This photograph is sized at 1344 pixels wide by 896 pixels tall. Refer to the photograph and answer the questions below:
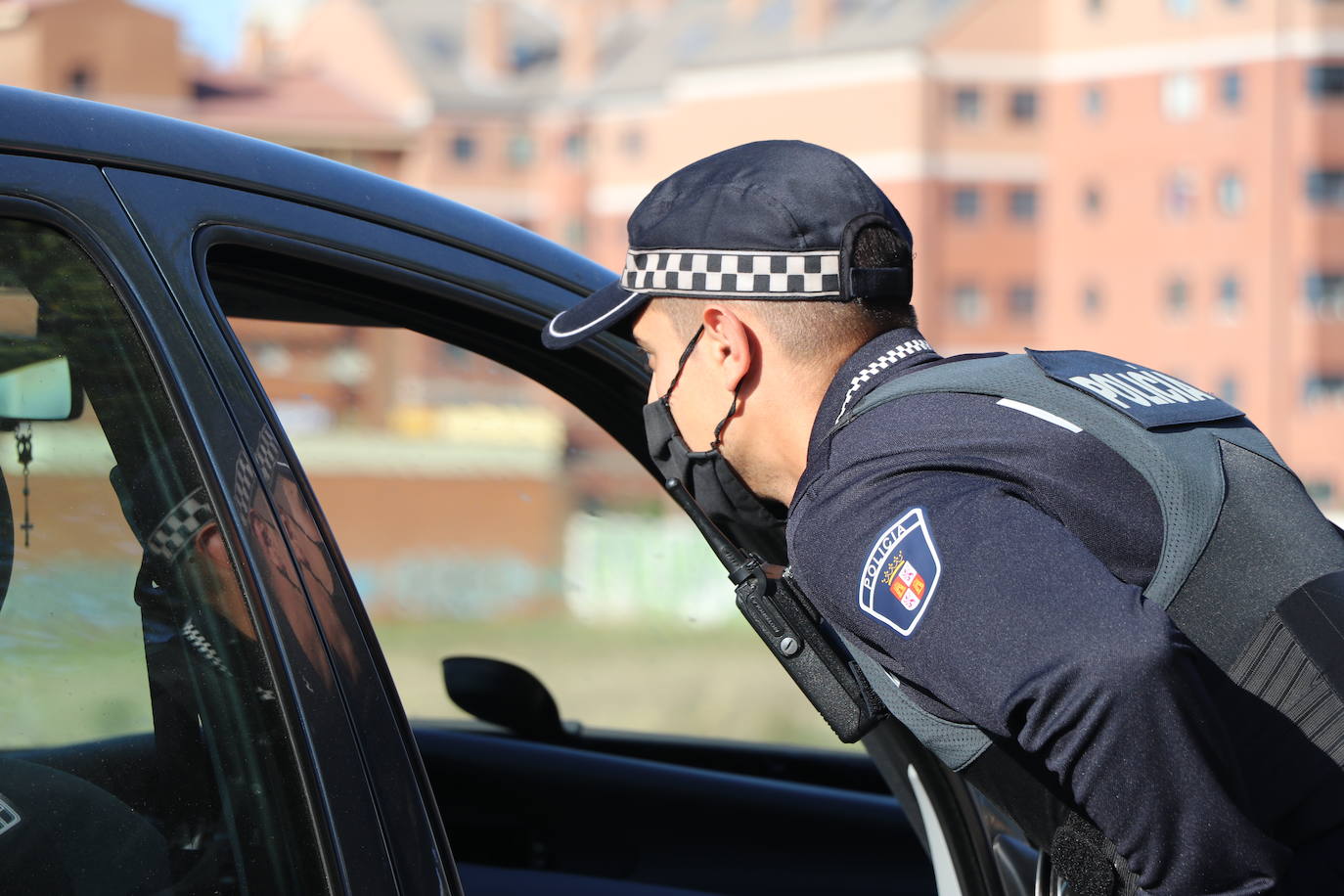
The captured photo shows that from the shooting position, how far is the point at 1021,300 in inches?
1779

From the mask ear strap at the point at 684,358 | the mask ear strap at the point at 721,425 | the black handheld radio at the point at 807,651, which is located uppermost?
the mask ear strap at the point at 684,358

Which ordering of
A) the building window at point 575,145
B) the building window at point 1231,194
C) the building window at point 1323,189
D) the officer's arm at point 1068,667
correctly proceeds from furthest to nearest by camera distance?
the building window at point 575,145 < the building window at point 1231,194 < the building window at point 1323,189 < the officer's arm at point 1068,667

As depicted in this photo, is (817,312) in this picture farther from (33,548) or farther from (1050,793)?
(33,548)

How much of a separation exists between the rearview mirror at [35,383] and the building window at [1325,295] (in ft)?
140

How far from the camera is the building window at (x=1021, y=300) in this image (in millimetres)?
45094

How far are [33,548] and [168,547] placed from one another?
0.14m

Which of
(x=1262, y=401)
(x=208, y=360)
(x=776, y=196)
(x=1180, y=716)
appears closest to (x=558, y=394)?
(x=776, y=196)

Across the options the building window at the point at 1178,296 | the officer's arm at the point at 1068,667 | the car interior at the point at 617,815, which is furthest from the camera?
the building window at the point at 1178,296

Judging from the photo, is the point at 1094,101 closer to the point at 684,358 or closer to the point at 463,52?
the point at 463,52

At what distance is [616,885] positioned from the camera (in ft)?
6.46

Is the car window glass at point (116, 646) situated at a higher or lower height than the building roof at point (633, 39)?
lower

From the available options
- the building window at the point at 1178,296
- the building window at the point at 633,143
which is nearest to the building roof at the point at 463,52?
the building window at the point at 633,143

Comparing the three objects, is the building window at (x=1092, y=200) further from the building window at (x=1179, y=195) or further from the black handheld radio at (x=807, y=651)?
the black handheld radio at (x=807, y=651)

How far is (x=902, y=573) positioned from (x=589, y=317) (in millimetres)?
520
